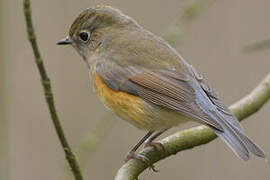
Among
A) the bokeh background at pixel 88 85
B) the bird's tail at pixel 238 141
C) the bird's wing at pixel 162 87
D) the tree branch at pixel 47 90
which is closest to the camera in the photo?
the tree branch at pixel 47 90

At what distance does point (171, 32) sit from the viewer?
232 inches

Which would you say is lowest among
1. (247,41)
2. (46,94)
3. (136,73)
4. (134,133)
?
(134,133)

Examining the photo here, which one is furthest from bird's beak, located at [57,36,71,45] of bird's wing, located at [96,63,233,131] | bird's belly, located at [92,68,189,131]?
bird's belly, located at [92,68,189,131]

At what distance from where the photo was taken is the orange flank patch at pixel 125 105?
488 centimetres

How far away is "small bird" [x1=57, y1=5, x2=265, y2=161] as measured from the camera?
4641mm

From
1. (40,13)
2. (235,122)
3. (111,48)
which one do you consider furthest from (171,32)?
(40,13)

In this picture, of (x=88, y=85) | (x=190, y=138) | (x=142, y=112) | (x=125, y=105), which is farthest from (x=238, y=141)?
(x=88, y=85)

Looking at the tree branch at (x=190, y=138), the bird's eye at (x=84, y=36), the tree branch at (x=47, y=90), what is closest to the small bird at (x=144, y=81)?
the bird's eye at (x=84, y=36)

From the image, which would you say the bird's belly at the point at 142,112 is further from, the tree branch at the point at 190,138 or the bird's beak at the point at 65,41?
the bird's beak at the point at 65,41

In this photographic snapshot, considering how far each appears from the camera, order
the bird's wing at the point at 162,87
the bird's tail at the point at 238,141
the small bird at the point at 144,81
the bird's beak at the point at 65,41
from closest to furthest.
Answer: the bird's tail at the point at 238,141
the small bird at the point at 144,81
the bird's wing at the point at 162,87
the bird's beak at the point at 65,41

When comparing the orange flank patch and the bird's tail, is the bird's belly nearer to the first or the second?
the orange flank patch

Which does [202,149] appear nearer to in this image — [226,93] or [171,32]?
[226,93]

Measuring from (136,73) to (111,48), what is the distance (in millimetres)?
502

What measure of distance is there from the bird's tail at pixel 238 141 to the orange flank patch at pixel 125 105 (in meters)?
0.73
